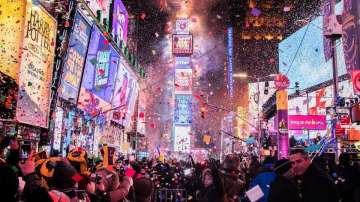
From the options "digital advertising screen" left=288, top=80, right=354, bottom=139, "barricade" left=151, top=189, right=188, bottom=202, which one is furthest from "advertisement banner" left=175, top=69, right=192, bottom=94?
"barricade" left=151, top=189, right=188, bottom=202

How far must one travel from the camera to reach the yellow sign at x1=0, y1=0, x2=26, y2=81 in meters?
16.4

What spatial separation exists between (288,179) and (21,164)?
3.57m

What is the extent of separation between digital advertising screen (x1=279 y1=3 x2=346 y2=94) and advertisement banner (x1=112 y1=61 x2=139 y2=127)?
57.2ft

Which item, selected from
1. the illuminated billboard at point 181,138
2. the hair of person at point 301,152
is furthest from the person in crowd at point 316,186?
the illuminated billboard at point 181,138

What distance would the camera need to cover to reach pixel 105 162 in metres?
8.27

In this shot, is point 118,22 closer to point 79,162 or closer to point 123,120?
point 123,120

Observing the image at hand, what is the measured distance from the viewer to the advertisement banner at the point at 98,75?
30516 mm

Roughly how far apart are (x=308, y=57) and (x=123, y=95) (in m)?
20.6

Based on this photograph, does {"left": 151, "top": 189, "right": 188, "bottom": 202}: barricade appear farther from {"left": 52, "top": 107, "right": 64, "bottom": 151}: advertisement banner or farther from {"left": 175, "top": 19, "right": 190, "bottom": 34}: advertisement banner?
{"left": 175, "top": 19, "right": 190, "bottom": 34}: advertisement banner

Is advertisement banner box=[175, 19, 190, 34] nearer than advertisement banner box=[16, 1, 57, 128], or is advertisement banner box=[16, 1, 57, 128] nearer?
advertisement banner box=[16, 1, 57, 128]

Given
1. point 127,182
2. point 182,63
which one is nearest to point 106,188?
point 127,182

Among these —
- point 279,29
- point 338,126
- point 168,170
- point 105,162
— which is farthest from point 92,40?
point 279,29

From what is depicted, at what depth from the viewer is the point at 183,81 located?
13375cm

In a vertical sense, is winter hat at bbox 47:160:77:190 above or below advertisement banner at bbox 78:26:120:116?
below
